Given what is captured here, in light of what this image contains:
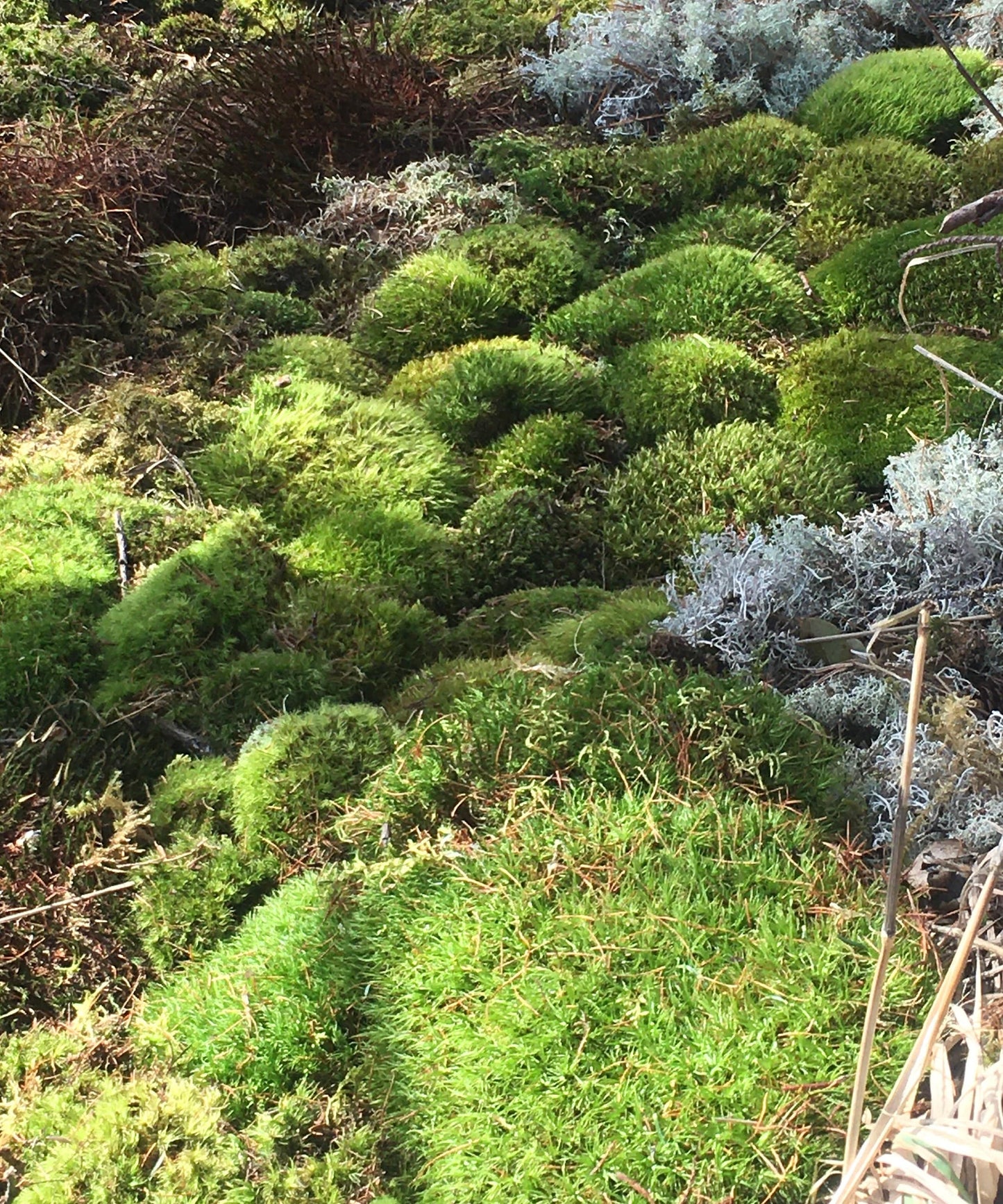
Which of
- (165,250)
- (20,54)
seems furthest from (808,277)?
(20,54)

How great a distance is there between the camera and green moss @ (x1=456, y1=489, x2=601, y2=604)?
308 cm

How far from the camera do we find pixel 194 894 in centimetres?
225

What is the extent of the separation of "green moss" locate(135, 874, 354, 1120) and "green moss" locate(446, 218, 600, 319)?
2.66 meters

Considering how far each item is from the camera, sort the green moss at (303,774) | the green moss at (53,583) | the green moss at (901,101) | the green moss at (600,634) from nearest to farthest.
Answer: the green moss at (303,774)
the green moss at (600,634)
the green moss at (53,583)
the green moss at (901,101)

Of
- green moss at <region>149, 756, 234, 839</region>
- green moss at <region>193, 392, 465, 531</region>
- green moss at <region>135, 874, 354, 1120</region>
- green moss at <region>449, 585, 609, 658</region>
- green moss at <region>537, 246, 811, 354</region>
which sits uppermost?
green moss at <region>537, 246, 811, 354</region>

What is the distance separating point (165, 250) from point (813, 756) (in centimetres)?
343

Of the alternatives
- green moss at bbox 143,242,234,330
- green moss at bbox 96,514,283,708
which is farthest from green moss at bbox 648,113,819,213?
green moss at bbox 96,514,283,708

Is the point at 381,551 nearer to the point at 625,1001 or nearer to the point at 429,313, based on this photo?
the point at 429,313

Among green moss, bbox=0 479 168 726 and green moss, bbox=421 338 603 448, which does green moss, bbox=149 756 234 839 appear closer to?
green moss, bbox=0 479 168 726

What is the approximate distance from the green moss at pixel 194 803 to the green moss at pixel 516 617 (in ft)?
2.55

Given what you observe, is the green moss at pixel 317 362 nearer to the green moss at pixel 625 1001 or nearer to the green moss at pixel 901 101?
the green moss at pixel 625 1001

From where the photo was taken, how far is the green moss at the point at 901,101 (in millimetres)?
4453

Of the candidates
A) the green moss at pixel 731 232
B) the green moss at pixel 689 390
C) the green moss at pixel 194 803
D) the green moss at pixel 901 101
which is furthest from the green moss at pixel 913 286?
the green moss at pixel 194 803

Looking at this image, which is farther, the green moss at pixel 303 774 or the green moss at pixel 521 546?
the green moss at pixel 521 546
